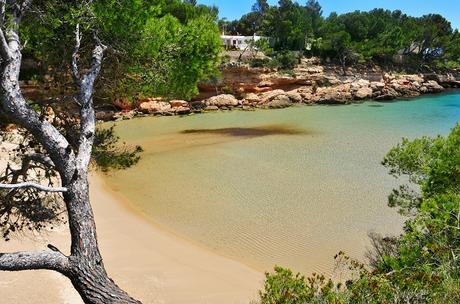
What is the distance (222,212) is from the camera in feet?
47.5

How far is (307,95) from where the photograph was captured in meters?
47.2

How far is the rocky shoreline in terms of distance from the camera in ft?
128

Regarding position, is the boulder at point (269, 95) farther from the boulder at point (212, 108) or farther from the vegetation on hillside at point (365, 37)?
the vegetation on hillside at point (365, 37)

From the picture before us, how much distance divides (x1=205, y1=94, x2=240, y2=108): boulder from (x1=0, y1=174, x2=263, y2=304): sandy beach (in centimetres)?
2969

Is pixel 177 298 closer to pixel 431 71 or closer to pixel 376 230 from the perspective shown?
pixel 376 230

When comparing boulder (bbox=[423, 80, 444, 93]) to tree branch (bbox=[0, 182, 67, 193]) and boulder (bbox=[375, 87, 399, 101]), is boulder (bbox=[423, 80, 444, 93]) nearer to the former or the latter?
boulder (bbox=[375, 87, 399, 101])

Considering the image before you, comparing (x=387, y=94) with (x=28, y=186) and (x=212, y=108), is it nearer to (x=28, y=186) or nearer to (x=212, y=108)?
(x=212, y=108)

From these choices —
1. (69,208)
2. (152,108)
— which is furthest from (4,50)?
(152,108)

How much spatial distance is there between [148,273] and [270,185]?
835cm

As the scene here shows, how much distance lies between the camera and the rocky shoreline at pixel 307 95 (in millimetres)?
39150

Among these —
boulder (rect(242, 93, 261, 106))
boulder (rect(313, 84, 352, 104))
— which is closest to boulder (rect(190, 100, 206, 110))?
boulder (rect(242, 93, 261, 106))

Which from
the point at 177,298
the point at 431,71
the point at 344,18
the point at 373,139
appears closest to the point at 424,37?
the point at 431,71

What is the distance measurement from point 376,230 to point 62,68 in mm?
10119

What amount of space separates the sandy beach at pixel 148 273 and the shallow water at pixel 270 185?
0.77m
